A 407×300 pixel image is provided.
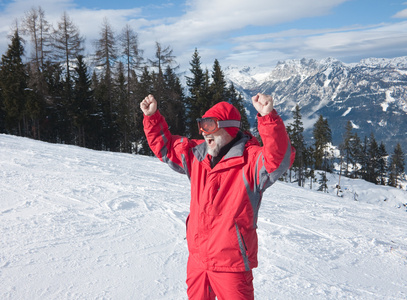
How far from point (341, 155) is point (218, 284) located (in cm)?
5338

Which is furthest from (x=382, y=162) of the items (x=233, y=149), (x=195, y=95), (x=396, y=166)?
(x=233, y=149)

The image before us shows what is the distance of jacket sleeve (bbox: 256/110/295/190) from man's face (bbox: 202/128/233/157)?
44cm

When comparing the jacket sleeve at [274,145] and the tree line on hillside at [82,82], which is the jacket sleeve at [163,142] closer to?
the jacket sleeve at [274,145]

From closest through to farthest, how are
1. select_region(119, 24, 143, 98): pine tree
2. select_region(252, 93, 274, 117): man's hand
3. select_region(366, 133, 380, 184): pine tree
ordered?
1. select_region(252, 93, 274, 117): man's hand
2. select_region(119, 24, 143, 98): pine tree
3. select_region(366, 133, 380, 184): pine tree

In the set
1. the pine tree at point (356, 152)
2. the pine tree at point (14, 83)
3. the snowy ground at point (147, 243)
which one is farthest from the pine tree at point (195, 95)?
the pine tree at point (356, 152)

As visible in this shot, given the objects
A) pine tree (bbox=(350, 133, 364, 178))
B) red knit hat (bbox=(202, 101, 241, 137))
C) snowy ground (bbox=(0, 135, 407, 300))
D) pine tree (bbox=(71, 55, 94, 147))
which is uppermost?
pine tree (bbox=(71, 55, 94, 147))

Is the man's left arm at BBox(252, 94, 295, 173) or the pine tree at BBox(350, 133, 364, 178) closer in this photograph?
the man's left arm at BBox(252, 94, 295, 173)

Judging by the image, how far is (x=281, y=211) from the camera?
7078mm

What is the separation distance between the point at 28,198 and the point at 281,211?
554 centimetres

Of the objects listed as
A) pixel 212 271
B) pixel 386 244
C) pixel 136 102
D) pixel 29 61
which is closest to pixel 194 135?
pixel 136 102

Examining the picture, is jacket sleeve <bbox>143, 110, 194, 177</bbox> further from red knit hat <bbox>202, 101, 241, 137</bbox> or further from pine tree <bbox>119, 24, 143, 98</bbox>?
pine tree <bbox>119, 24, 143, 98</bbox>

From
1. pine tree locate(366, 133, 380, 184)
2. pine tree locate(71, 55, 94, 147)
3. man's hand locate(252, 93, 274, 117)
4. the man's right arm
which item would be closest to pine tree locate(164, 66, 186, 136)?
pine tree locate(71, 55, 94, 147)

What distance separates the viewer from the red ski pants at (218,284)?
7.50ft

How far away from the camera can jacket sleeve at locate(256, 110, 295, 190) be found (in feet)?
6.61
